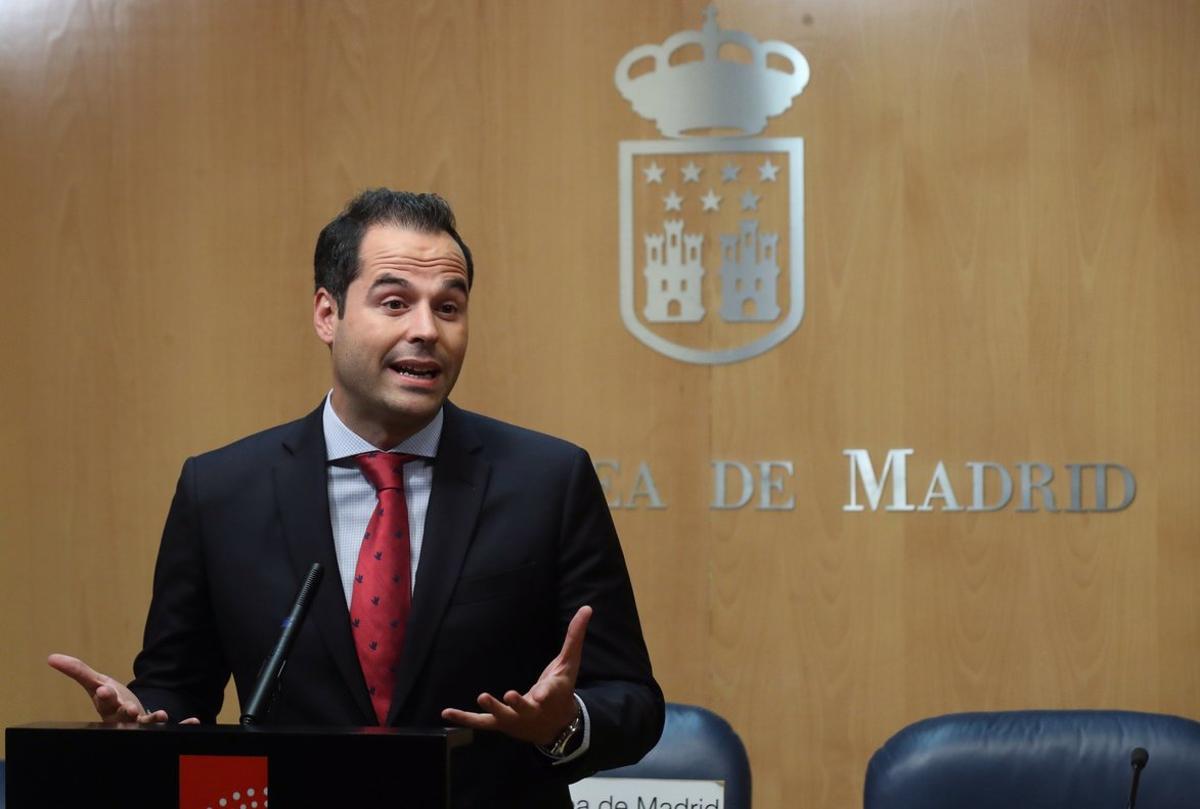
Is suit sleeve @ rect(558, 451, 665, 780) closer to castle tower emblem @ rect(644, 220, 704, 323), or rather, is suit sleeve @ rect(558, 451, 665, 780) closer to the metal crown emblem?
castle tower emblem @ rect(644, 220, 704, 323)

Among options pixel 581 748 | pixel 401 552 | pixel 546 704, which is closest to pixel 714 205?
pixel 401 552

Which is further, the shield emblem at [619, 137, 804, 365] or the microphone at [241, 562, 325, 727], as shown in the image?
the shield emblem at [619, 137, 804, 365]

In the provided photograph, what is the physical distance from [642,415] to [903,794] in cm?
152

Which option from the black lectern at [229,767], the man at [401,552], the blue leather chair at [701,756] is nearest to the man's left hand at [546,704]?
the man at [401,552]

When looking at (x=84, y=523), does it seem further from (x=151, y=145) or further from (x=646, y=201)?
(x=646, y=201)

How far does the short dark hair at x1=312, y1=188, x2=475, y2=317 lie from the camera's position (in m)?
2.26

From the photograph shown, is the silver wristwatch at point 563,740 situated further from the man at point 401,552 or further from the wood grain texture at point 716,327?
the wood grain texture at point 716,327

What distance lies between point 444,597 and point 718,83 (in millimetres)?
2174

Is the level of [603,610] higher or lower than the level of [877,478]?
lower

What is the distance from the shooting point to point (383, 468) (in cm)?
222

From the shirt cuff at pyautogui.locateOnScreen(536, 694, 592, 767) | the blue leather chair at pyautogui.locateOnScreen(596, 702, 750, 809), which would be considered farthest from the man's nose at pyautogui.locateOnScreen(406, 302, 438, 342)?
the blue leather chair at pyautogui.locateOnScreen(596, 702, 750, 809)

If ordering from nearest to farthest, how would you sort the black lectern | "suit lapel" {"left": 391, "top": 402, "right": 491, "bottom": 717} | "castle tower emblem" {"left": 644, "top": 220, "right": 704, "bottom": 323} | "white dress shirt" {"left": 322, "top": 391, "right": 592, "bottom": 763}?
the black lectern, "suit lapel" {"left": 391, "top": 402, "right": 491, "bottom": 717}, "white dress shirt" {"left": 322, "top": 391, "right": 592, "bottom": 763}, "castle tower emblem" {"left": 644, "top": 220, "right": 704, "bottom": 323}

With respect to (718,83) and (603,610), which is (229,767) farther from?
(718,83)

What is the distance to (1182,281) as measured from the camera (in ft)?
12.4
